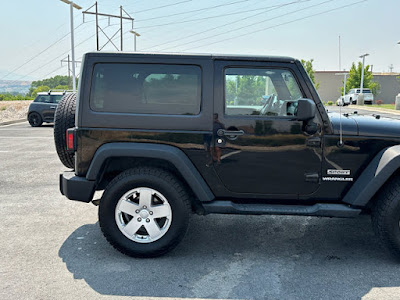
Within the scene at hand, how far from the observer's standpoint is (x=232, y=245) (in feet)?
14.0

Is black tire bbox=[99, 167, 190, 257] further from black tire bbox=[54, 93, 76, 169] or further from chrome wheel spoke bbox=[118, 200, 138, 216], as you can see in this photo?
black tire bbox=[54, 93, 76, 169]

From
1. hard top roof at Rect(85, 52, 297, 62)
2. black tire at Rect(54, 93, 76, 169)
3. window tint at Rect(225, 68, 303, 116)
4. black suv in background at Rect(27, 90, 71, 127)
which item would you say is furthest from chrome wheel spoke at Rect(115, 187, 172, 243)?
black suv in background at Rect(27, 90, 71, 127)

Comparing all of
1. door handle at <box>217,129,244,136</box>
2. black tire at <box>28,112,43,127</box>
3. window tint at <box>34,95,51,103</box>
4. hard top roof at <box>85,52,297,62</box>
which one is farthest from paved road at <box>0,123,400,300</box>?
window tint at <box>34,95,51,103</box>

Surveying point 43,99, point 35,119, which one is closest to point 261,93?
point 35,119

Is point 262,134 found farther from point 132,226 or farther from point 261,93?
point 132,226

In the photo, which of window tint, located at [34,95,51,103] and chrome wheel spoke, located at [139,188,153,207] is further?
window tint, located at [34,95,51,103]

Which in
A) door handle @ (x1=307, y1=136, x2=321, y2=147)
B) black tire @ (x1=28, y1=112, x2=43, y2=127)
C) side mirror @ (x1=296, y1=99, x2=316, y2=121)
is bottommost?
black tire @ (x1=28, y1=112, x2=43, y2=127)

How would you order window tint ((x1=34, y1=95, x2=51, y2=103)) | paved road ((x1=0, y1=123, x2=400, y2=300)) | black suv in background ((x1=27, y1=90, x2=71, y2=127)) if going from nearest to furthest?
1. paved road ((x1=0, y1=123, x2=400, y2=300))
2. black suv in background ((x1=27, y1=90, x2=71, y2=127))
3. window tint ((x1=34, y1=95, x2=51, y2=103))

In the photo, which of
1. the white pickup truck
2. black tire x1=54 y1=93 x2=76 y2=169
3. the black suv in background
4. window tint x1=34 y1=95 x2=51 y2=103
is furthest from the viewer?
the white pickup truck

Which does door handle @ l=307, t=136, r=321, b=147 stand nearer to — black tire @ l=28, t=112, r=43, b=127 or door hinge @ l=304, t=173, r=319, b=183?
door hinge @ l=304, t=173, r=319, b=183

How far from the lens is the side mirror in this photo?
3580 millimetres

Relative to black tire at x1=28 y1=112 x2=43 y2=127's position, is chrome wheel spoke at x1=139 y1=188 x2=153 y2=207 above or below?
below

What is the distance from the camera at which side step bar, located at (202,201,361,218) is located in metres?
3.77

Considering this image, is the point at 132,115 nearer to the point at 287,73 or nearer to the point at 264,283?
the point at 287,73
